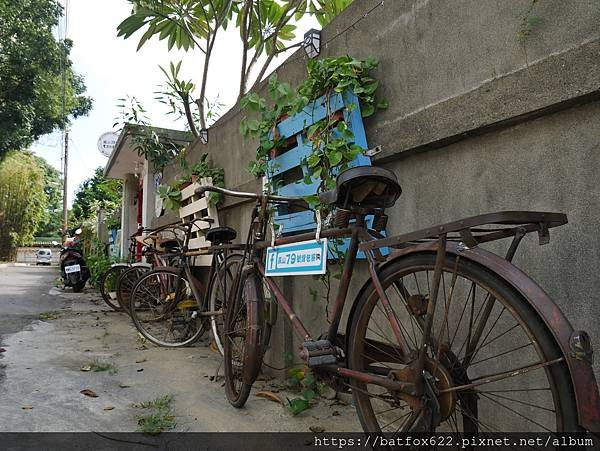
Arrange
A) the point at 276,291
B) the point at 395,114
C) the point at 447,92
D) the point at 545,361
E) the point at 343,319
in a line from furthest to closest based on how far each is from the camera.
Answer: the point at 343,319, the point at 276,291, the point at 395,114, the point at 447,92, the point at 545,361

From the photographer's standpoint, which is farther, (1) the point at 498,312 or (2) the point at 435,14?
(2) the point at 435,14

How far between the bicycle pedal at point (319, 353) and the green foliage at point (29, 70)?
19.1 metres

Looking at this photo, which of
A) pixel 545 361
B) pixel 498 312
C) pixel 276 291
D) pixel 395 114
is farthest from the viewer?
pixel 276 291

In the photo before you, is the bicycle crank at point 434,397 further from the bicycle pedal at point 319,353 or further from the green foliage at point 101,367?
the green foliage at point 101,367

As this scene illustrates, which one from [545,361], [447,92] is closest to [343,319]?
[447,92]

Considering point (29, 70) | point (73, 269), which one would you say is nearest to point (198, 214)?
point (73, 269)

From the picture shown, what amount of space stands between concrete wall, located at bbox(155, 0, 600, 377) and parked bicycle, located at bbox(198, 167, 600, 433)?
0.67 ft

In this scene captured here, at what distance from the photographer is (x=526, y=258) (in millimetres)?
1646

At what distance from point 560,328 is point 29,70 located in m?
20.1

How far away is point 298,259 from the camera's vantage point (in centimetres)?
215

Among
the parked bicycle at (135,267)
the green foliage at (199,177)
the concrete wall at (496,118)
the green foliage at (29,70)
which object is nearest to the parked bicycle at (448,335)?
the concrete wall at (496,118)

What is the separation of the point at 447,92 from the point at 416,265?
87 cm

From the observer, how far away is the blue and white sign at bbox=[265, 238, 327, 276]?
1.99 m

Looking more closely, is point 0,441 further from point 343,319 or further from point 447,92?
point 447,92
